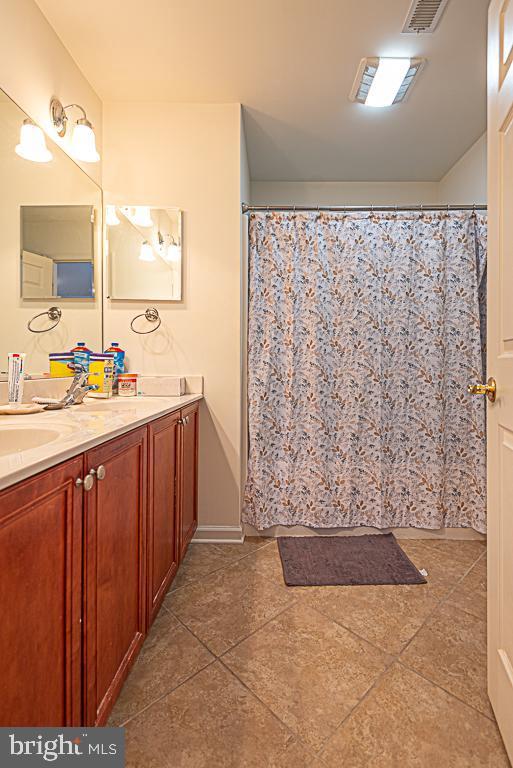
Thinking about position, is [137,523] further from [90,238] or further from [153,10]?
[153,10]

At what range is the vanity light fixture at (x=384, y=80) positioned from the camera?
1.95m

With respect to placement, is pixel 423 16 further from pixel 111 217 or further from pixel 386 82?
pixel 111 217

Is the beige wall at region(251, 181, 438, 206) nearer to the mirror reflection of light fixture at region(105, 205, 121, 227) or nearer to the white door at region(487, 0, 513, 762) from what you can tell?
the mirror reflection of light fixture at region(105, 205, 121, 227)

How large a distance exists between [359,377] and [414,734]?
1633 mm

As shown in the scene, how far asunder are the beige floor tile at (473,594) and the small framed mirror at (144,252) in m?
2.05

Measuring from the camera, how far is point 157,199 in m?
2.32

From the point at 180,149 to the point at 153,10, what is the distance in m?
0.67

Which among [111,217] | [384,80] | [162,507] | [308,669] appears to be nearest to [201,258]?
[111,217]

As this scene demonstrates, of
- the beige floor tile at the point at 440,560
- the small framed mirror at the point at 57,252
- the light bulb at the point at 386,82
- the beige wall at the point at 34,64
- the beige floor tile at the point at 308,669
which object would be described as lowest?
the beige floor tile at the point at 308,669

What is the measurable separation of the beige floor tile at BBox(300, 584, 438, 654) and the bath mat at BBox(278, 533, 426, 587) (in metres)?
0.07

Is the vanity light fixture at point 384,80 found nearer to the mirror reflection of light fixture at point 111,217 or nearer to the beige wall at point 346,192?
the beige wall at point 346,192

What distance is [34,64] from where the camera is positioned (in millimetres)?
1663

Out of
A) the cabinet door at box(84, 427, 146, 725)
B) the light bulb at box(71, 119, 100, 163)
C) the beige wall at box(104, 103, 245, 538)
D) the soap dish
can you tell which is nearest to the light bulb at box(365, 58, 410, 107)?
the beige wall at box(104, 103, 245, 538)

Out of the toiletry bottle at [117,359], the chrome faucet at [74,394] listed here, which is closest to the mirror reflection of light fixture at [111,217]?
the toiletry bottle at [117,359]
